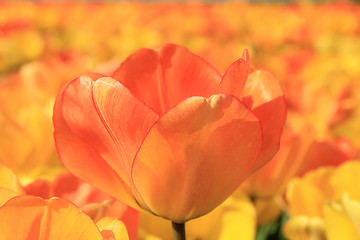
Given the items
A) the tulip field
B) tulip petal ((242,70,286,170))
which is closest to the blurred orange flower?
the tulip field

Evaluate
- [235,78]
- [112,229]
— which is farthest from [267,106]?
[112,229]

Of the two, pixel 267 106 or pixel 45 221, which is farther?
pixel 267 106

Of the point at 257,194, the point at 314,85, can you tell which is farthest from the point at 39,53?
the point at 257,194

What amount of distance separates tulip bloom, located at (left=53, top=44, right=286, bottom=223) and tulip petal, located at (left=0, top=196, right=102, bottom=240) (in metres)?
0.07

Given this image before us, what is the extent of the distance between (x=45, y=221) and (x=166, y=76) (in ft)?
0.57

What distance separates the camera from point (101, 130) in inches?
18.0

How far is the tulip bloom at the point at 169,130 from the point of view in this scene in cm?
43

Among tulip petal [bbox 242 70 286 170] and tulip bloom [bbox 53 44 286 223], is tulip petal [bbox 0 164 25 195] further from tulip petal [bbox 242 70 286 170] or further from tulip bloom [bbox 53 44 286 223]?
tulip petal [bbox 242 70 286 170]

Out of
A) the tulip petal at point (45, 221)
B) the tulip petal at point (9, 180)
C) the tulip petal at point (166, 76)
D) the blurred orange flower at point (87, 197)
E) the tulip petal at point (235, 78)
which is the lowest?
the blurred orange flower at point (87, 197)

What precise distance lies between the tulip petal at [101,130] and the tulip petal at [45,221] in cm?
7

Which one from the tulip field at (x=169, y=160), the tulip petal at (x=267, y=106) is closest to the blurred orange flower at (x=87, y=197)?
the tulip field at (x=169, y=160)

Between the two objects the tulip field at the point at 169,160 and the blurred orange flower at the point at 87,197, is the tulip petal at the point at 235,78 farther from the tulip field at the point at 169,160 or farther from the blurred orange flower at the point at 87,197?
the blurred orange flower at the point at 87,197

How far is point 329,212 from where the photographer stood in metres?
0.60

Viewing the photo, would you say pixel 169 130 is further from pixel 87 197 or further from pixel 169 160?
pixel 87 197
